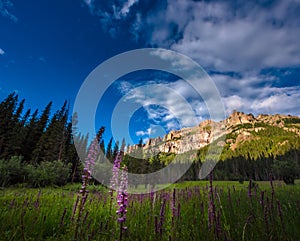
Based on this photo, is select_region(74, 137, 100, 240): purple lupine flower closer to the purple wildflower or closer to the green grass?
the purple wildflower

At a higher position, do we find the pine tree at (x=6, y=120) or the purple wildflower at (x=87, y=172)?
the pine tree at (x=6, y=120)

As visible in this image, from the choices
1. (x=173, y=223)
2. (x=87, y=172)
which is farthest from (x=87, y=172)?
(x=173, y=223)

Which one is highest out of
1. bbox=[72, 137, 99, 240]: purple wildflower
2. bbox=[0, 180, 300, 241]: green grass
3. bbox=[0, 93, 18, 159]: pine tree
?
bbox=[0, 93, 18, 159]: pine tree

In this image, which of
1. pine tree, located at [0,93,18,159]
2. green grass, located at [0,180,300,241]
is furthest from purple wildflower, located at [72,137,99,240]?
pine tree, located at [0,93,18,159]

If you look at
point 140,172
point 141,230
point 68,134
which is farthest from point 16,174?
point 140,172

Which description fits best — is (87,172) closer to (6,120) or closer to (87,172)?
(87,172)

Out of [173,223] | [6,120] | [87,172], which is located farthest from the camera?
[6,120]

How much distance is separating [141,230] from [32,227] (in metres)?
2.21

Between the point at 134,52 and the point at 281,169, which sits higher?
the point at 134,52

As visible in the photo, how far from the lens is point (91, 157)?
2.61m

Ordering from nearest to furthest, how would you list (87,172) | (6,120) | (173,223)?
(173,223) < (87,172) < (6,120)

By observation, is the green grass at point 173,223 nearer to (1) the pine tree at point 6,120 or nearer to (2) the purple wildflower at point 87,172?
(2) the purple wildflower at point 87,172

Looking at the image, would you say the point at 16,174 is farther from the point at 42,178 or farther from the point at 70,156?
the point at 70,156

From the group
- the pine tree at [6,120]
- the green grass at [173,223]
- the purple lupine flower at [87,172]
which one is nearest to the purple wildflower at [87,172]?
the purple lupine flower at [87,172]
